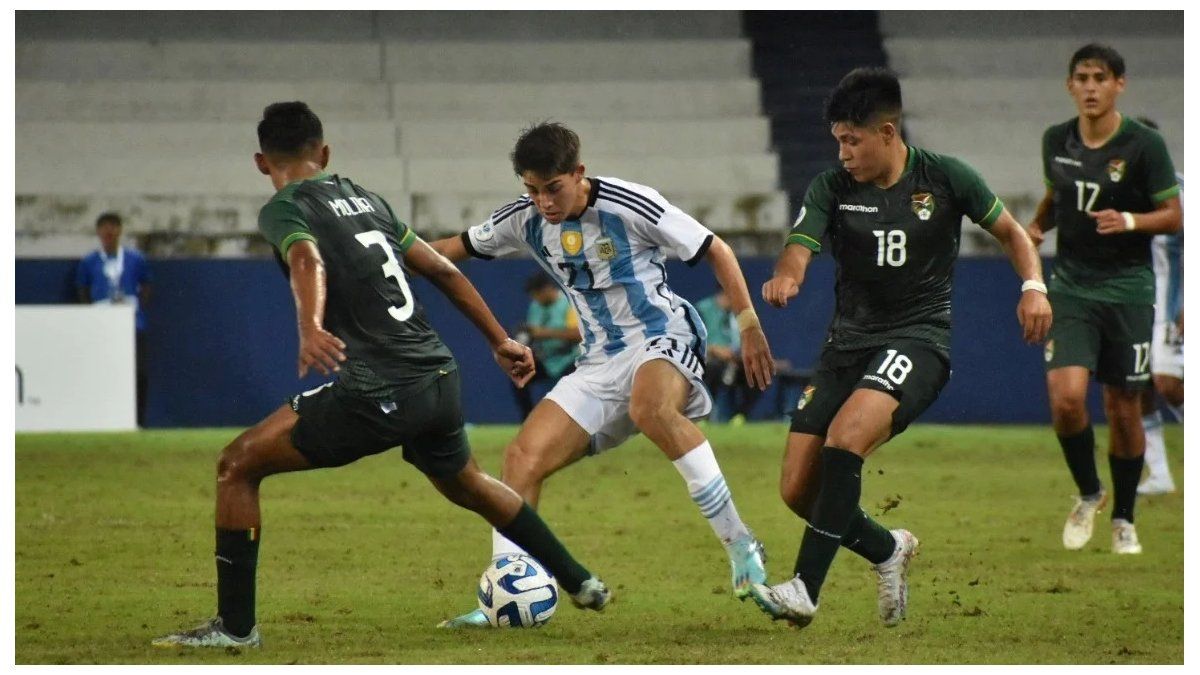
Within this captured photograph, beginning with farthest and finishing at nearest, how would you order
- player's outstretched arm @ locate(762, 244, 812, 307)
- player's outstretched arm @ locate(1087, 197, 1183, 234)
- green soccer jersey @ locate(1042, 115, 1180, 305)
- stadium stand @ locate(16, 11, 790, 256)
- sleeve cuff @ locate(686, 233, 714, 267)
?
1. stadium stand @ locate(16, 11, 790, 256)
2. green soccer jersey @ locate(1042, 115, 1180, 305)
3. player's outstretched arm @ locate(1087, 197, 1183, 234)
4. sleeve cuff @ locate(686, 233, 714, 267)
5. player's outstretched arm @ locate(762, 244, 812, 307)

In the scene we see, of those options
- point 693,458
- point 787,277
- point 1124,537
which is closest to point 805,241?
point 787,277

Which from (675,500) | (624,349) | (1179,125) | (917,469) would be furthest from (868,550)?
(1179,125)

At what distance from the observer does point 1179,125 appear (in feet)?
52.7

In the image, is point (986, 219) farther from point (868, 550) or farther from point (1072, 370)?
point (1072, 370)

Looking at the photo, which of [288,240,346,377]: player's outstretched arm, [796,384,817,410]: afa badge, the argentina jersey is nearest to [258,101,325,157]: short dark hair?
[288,240,346,377]: player's outstretched arm

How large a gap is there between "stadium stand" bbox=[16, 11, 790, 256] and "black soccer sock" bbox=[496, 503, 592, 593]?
11377 millimetres

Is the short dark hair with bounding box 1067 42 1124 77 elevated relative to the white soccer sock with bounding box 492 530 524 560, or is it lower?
elevated

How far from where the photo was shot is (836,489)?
5902mm

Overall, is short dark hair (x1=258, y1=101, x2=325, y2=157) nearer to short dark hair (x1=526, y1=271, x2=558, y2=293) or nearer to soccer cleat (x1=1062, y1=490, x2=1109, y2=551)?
soccer cleat (x1=1062, y1=490, x2=1109, y2=551)

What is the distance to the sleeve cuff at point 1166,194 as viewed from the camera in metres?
7.82

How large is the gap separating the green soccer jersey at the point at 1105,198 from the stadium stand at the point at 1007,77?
8.98 m

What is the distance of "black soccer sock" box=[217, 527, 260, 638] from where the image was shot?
18.3 feet
